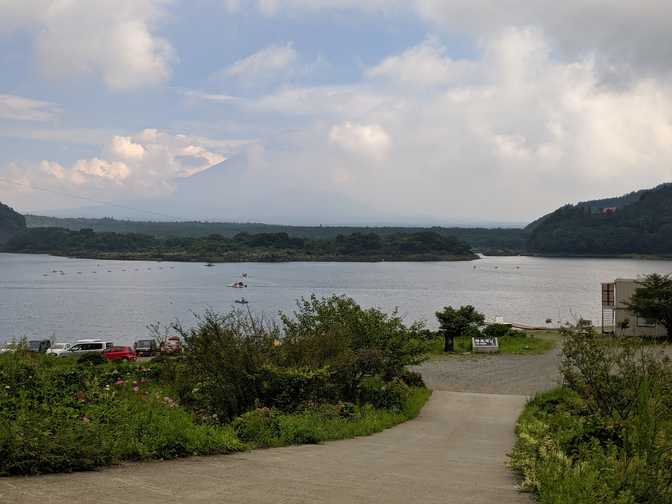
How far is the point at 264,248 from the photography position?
464ft

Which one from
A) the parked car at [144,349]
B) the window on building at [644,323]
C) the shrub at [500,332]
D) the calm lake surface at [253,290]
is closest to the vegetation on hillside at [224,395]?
the parked car at [144,349]

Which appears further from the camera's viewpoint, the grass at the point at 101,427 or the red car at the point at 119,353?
the red car at the point at 119,353

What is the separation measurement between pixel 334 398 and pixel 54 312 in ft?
167

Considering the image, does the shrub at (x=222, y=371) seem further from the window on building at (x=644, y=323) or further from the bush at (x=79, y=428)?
the window on building at (x=644, y=323)

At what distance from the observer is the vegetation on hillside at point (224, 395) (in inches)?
225

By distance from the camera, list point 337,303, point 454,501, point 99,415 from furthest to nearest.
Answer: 1. point 337,303
2. point 99,415
3. point 454,501

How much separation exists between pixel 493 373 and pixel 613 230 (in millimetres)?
133493

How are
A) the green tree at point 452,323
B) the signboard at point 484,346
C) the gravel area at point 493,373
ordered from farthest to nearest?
the green tree at point 452,323 < the signboard at point 484,346 < the gravel area at point 493,373

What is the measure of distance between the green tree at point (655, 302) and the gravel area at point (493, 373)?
17.0 ft

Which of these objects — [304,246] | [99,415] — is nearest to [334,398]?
[99,415]

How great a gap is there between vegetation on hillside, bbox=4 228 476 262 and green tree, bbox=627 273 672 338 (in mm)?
103942

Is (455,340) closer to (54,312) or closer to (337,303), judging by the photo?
(337,303)

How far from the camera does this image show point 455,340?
104 ft

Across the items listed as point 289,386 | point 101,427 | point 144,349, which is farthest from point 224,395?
point 144,349
